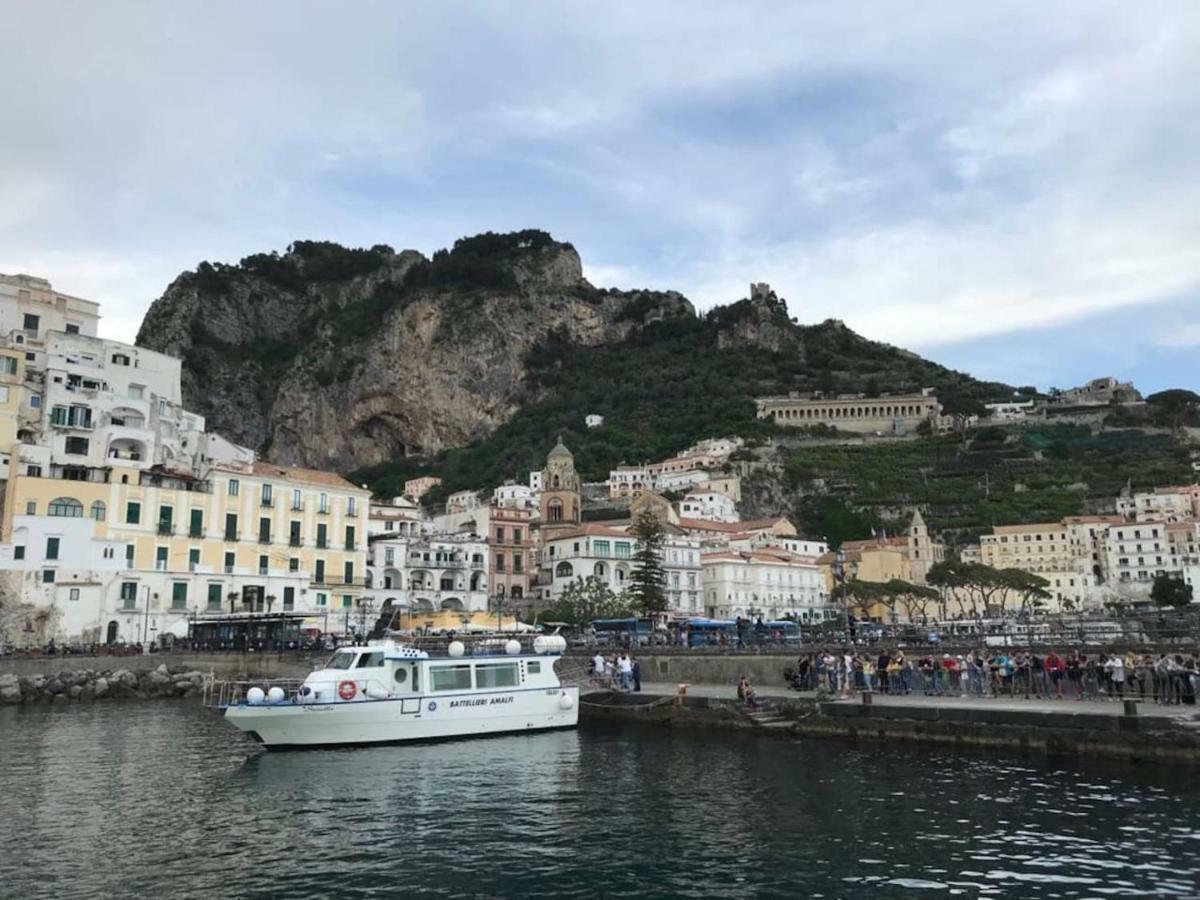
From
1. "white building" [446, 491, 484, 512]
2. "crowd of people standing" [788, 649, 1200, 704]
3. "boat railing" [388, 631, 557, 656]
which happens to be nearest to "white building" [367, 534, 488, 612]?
"boat railing" [388, 631, 557, 656]

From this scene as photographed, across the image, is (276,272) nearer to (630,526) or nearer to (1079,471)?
(630,526)

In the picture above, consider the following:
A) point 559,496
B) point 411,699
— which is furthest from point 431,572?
point 411,699

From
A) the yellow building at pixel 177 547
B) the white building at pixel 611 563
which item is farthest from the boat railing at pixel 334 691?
the white building at pixel 611 563

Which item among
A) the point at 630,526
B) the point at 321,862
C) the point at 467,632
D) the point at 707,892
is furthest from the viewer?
the point at 630,526

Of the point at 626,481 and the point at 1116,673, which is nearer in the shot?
the point at 1116,673

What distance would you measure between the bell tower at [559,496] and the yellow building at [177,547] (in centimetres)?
2888

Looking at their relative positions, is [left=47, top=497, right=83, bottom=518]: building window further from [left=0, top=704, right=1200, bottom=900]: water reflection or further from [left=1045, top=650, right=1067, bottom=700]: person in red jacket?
[left=1045, top=650, right=1067, bottom=700]: person in red jacket

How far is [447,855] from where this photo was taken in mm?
14578

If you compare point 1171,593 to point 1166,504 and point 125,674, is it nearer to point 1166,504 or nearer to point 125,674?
point 1166,504

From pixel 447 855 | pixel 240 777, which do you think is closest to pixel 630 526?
pixel 240 777

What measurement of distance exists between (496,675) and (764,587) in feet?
187

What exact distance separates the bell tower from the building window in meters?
41.9

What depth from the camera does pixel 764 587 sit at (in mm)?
83125

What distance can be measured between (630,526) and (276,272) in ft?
416
